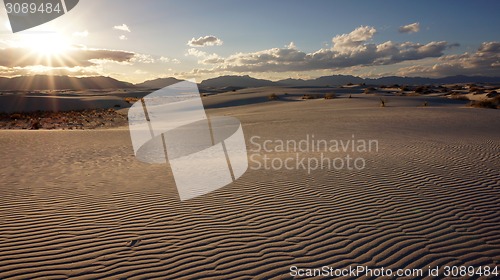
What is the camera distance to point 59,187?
24.7ft

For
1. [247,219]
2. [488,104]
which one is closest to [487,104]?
[488,104]

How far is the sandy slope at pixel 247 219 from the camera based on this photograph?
4.24 m

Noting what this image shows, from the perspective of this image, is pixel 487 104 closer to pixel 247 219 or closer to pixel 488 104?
pixel 488 104

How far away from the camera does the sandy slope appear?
4242mm

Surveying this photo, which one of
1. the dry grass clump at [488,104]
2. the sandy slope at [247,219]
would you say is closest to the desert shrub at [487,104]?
the dry grass clump at [488,104]

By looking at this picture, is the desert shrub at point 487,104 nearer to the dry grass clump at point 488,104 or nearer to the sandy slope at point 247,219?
the dry grass clump at point 488,104

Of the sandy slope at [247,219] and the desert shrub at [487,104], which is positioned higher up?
the desert shrub at [487,104]

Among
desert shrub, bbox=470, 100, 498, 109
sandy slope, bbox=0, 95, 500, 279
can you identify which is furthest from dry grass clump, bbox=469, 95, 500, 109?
sandy slope, bbox=0, 95, 500, 279

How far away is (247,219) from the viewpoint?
5.64m

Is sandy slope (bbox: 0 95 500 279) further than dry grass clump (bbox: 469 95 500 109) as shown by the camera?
No

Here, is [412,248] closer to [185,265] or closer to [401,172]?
[185,265]

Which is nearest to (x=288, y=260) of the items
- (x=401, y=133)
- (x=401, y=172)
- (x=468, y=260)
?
(x=468, y=260)

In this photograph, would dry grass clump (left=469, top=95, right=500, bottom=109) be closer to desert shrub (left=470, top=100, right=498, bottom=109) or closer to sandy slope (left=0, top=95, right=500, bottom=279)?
desert shrub (left=470, top=100, right=498, bottom=109)

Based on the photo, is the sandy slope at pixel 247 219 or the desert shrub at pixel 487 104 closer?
the sandy slope at pixel 247 219
